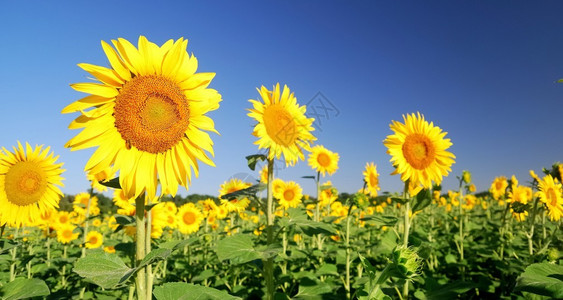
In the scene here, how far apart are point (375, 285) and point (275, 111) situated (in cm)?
239

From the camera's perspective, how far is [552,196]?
5.08 metres

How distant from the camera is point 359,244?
586 centimetres

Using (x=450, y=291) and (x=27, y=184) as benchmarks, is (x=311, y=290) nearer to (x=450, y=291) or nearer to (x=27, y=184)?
(x=450, y=291)

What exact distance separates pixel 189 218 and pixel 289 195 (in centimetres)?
240

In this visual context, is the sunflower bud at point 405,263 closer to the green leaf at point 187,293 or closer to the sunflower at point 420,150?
the green leaf at point 187,293

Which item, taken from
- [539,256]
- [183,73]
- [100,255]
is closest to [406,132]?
[539,256]

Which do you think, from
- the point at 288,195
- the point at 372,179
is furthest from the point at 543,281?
the point at 288,195

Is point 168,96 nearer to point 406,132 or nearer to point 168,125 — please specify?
point 168,125

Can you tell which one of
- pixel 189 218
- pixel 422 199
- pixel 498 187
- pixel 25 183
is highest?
pixel 498 187

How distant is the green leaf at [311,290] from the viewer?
3381 millimetres

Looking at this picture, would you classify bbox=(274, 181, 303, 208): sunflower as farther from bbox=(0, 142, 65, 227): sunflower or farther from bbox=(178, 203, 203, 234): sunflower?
bbox=(0, 142, 65, 227): sunflower

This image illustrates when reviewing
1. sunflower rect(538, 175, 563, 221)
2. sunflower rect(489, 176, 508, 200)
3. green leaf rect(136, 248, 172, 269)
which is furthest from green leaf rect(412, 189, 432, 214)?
sunflower rect(489, 176, 508, 200)

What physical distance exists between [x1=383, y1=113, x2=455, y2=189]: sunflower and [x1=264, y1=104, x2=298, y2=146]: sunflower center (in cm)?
113

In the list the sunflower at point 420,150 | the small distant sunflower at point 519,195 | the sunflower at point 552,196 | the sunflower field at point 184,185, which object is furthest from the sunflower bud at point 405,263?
the small distant sunflower at point 519,195
